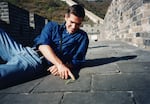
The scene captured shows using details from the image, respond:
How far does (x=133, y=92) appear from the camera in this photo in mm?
2172

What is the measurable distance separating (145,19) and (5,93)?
12.5 feet

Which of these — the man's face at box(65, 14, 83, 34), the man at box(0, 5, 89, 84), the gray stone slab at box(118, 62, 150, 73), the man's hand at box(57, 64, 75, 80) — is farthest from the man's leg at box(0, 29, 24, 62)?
the gray stone slab at box(118, 62, 150, 73)

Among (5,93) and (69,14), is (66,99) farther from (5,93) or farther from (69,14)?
(69,14)

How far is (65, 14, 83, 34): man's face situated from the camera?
9.59 ft

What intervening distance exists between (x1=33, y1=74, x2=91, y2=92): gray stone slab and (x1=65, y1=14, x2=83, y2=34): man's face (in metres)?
0.59

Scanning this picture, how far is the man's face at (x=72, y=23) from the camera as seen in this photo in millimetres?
2924

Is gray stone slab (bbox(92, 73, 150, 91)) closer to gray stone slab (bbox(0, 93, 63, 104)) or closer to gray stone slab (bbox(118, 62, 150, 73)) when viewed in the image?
gray stone slab (bbox(118, 62, 150, 73))

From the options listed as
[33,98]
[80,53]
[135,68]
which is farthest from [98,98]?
[135,68]

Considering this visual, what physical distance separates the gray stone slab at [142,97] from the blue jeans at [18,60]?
3.76 ft

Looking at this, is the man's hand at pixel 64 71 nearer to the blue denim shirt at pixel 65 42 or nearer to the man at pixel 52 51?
the man at pixel 52 51

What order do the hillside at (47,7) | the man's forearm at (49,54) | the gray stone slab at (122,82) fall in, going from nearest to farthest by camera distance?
the gray stone slab at (122,82) < the man's forearm at (49,54) < the hillside at (47,7)


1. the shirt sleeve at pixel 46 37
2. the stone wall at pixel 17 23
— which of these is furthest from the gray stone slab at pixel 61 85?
the stone wall at pixel 17 23

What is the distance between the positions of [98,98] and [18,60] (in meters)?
1.03

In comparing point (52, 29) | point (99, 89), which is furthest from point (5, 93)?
point (52, 29)
